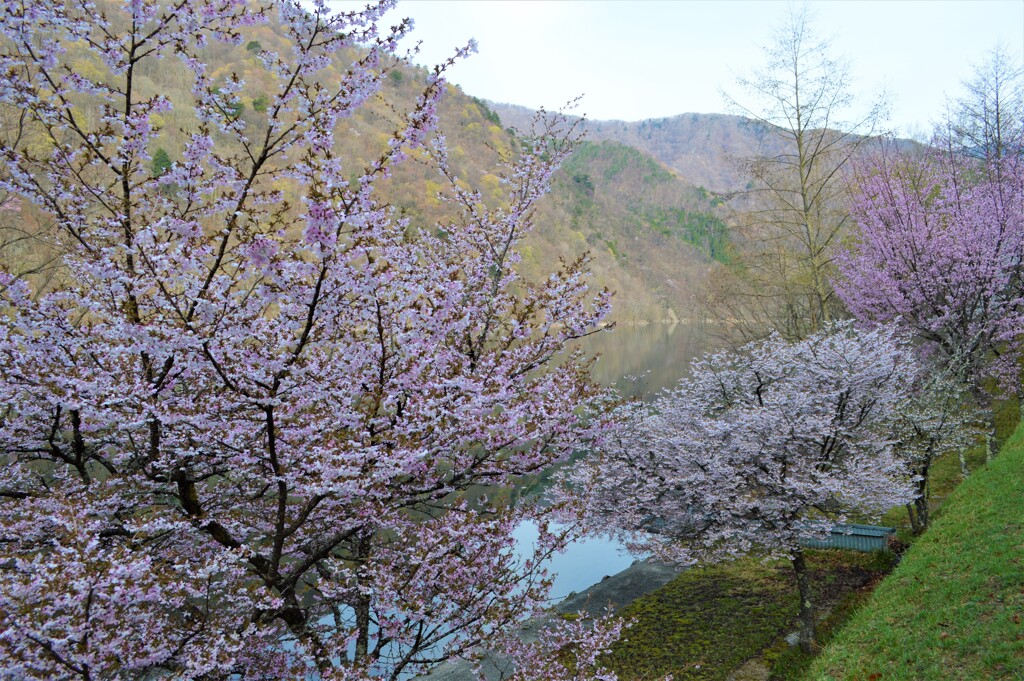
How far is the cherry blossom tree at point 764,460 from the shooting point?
835cm

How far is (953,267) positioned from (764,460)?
9.31 m

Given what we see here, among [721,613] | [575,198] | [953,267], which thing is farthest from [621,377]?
[575,198]

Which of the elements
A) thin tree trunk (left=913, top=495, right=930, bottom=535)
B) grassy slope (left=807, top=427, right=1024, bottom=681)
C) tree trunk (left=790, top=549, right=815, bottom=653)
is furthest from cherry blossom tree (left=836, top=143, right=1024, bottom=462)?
tree trunk (left=790, top=549, right=815, bottom=653)

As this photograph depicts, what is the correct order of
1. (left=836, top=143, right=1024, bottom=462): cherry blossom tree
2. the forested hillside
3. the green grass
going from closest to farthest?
the green grass < (left=836, top=143, right=1024, bottom=462): cherry blossom tree < the forested hillside

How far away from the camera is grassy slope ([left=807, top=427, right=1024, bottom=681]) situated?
5.51 meters

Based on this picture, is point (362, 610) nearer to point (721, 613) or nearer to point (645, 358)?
point (721, 613)

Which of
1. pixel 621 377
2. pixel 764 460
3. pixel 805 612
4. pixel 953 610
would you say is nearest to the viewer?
pixel 953 610

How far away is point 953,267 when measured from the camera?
13570mm

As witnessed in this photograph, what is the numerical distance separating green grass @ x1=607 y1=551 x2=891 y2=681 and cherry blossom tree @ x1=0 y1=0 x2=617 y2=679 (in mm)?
5510

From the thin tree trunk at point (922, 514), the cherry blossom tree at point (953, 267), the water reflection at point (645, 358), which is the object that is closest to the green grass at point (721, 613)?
the thin tree trunk at point (922, 514)

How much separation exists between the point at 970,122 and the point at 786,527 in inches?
721

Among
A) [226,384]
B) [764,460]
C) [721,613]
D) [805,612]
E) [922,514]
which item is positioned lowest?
[721,613]

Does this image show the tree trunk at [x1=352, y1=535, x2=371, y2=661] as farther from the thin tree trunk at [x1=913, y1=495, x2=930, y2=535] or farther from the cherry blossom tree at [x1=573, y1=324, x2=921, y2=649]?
the thin tree trunk at [x1=913, y1=495, x2=930, y2=535]

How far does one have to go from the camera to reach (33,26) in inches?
152
